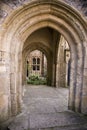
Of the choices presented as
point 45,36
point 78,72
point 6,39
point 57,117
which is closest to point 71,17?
point 78,72

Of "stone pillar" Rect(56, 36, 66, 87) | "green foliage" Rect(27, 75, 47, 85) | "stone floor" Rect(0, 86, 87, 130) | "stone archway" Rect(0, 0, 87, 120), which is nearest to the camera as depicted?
"stone floor" Rect(0, 86, 87, 130)

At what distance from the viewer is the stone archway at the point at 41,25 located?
9.98 ft

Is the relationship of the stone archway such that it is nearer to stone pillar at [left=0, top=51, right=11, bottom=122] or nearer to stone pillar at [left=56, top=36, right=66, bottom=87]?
stone pillar at [left=0, top=51, right=11, bottom=122]

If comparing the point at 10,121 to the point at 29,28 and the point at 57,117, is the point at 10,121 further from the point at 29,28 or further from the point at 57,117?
the point at 29,28

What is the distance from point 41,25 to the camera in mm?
3549

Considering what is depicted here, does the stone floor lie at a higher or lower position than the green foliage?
lower

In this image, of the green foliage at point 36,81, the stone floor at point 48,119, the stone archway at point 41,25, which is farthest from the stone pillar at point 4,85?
the green foliage at point 36,81

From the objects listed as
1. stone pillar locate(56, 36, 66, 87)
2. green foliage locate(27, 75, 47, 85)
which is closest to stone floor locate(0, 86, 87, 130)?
stone pillar locate(56, 36, 66, 87)

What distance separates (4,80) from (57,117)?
4.98ft

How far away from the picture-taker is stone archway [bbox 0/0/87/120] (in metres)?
3.04

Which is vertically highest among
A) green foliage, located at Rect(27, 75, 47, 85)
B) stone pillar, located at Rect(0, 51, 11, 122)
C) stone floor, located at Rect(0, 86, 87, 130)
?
stone pillar, located at Rect(0, 51, 11, 122)

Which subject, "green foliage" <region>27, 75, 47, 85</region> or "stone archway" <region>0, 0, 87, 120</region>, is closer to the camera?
"stone archway" <region>0, 0, 87, 120</region>

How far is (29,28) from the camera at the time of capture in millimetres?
3447

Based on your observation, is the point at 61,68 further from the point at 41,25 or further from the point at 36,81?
the point at 41,25
